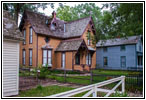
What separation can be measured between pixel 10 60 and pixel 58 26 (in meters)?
16.8

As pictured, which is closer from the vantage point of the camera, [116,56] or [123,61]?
[123,61]

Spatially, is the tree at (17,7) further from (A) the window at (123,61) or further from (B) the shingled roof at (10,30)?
(A) the window at (123,61)

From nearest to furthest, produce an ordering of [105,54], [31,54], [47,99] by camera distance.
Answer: [47,99], [31,54], [105,54]

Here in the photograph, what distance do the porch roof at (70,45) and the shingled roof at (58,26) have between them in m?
1.50

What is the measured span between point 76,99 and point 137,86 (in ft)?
22.4

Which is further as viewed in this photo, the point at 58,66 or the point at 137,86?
the point at 58,66

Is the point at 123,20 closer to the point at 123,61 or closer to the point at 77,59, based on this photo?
the point at 77,59

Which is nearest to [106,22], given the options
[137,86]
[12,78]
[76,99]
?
[137,86]

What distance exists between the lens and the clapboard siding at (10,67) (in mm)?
6852

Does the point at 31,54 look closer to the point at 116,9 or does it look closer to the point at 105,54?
the point at 116,9

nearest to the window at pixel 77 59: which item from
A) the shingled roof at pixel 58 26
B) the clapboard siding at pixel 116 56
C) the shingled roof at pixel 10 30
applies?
the shingled roof at pixel 58 26

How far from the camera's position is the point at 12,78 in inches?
283

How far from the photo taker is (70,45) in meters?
19.6

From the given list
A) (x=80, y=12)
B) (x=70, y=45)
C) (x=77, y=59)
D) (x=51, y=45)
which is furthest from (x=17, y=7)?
(x=80, y=12)
